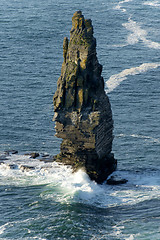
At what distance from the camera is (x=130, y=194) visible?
119500 millimetres

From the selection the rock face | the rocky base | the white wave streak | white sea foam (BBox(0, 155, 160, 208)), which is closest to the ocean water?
white sea foam (BBox(0, 155, 160, 208))

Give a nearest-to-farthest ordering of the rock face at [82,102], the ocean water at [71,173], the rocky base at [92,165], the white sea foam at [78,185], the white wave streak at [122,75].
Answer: the ocean water at [71,173]
the white sea foam at [78,185]
the rock face at [82,102]
the rocky base at [92,165]
the white wave streak at [122,75]

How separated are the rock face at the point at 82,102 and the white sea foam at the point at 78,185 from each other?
3497mm

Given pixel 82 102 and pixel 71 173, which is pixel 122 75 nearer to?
pixel 71 173

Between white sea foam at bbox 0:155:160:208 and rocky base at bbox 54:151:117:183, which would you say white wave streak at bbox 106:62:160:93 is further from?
white sea foam at bbox 0:155:160:208

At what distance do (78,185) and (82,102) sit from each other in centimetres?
1562

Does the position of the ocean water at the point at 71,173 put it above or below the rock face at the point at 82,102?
below

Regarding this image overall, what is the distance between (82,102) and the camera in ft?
402

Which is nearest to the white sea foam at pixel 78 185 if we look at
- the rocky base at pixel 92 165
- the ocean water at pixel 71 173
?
the ocean water at pixel 71 173

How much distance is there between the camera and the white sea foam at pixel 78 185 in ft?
386

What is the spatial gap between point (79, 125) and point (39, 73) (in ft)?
231

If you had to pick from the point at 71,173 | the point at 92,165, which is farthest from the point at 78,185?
the point at 71,173

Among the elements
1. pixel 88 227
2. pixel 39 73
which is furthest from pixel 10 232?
pixel 39 73

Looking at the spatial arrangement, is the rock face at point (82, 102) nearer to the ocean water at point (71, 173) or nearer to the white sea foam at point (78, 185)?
the white sea foam at point (78, 185)
